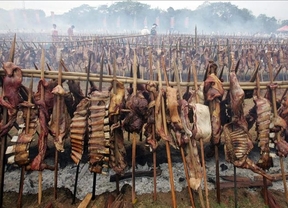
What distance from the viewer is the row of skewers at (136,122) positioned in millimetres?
4715

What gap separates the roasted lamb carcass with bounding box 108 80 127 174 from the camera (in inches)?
189

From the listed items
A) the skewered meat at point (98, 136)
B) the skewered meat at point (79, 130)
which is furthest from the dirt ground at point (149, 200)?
the skewered meat at point (79, 130)

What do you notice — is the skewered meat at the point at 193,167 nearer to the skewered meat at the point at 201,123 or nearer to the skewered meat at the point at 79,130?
the skewered meat at the point at 201,123

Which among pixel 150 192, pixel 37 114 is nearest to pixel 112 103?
pixel 37 114

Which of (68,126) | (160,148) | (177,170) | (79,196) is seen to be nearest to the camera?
(68,126)

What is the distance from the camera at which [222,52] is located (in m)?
17.6

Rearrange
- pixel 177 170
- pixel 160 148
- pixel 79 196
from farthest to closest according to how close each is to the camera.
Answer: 1. pixel 160 148
2. pixel 177 170
3. pixel 79 196

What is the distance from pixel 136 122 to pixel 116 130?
0.48 m

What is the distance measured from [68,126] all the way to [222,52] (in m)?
15.3

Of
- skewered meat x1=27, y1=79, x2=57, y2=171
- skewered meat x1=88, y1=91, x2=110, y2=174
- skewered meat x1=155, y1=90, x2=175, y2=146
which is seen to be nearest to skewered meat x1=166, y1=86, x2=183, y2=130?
skewered meat x1=155, y1=90, x2=175, y2=146

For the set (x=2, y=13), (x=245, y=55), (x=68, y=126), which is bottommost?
(x=68, y=126)

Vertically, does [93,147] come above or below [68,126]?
below

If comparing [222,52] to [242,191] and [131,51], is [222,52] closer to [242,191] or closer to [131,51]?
[131,51]

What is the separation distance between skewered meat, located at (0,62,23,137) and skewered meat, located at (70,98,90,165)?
121cm
